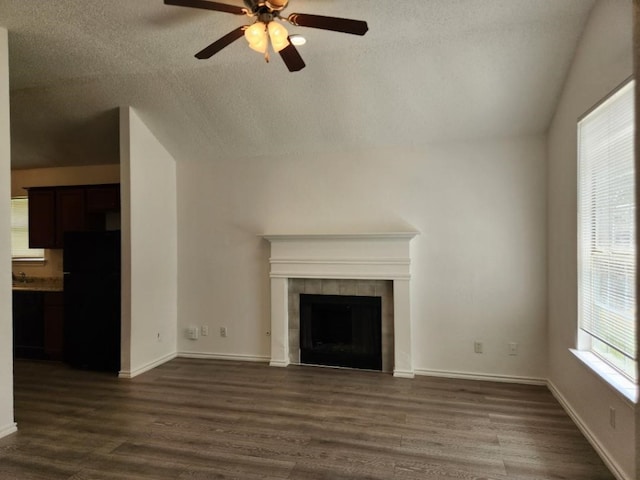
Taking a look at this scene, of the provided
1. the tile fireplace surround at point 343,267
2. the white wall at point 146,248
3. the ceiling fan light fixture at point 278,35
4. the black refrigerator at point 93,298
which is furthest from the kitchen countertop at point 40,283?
the ceiling fan light fixture at point 278,35

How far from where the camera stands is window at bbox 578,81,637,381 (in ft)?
7.66

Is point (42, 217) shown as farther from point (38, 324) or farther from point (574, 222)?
point (574, 222)

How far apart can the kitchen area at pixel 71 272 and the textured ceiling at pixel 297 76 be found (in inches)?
29.3

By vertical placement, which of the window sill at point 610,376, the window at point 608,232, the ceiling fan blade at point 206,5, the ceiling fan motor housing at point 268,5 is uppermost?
the ceiling fan motor housing at point 268,5

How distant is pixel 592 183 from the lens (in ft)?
9.36

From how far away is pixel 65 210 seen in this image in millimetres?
4945

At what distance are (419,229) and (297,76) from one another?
6.55 ft

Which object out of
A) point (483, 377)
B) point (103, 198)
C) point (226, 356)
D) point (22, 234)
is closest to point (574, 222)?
point (483, 377)

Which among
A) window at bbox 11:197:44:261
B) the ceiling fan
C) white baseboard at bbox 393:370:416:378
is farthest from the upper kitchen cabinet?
white baseboard at bbox 393:370:416:378

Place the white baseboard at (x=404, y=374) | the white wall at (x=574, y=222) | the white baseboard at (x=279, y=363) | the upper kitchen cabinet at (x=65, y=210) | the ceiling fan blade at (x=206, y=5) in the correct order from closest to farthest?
1. the ceiling fan blade at (x=206, y=5)
2. the white wall at (x=574, y=222)
3. the white baseboard at (x=404, y=374)
4. the white baseboard at (x=279, y=363)
5. the upper kitchen cabinet at (x=65, y=210)

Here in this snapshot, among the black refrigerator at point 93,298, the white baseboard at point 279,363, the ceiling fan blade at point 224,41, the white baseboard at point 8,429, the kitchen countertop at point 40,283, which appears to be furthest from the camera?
the kitchen countertop at point 40,283

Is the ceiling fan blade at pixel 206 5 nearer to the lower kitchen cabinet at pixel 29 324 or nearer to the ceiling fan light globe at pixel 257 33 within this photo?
the ceiling fan light globe at pixel 257 33

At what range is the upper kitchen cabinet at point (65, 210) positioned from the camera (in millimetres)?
4812

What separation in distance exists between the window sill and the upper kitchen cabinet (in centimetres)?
498
